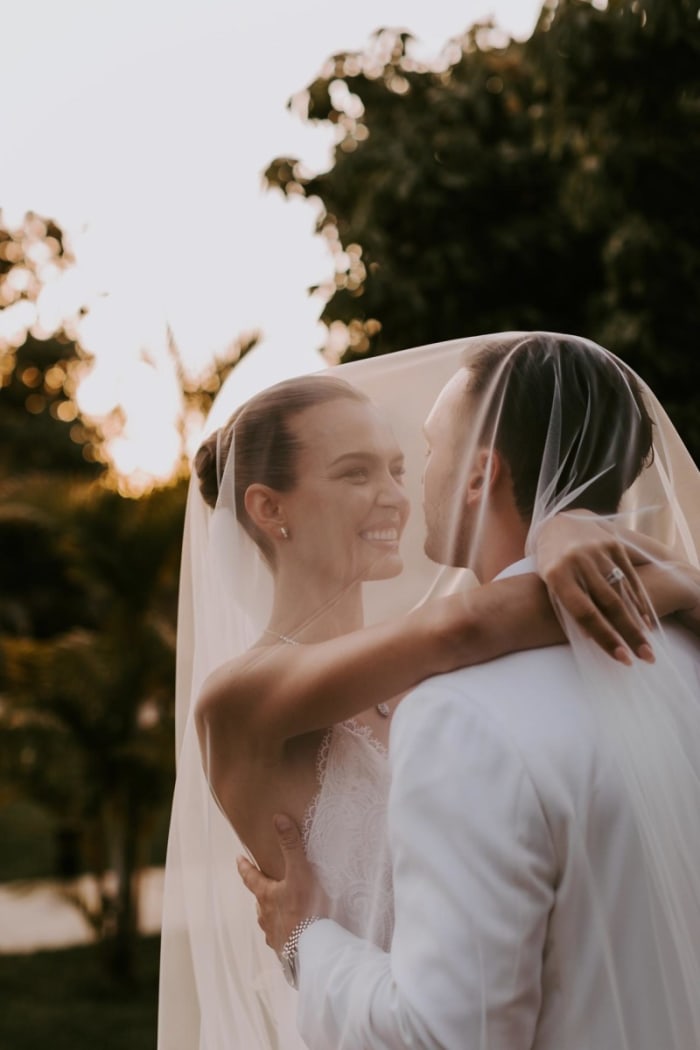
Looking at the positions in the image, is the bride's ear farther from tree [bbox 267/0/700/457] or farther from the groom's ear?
tree [bbox 267/0/700/457]

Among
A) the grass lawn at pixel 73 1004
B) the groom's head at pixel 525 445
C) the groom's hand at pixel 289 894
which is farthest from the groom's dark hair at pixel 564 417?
the grass lawn at pixel 73 1004

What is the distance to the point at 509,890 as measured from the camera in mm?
1361

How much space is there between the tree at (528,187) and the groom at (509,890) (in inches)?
99.6

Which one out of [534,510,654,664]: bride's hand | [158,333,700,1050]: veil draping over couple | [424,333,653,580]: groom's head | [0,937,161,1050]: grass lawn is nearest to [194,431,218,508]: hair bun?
[158,333,700,1050]: veil draping over couple

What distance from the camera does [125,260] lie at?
9820mm

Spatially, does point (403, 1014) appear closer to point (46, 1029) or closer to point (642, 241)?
point (642, 241)

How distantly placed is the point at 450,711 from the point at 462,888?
20 cm

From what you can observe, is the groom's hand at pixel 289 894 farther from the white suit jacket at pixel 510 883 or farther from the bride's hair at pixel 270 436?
the bride's hair at pixel 270 436

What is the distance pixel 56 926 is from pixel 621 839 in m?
10.9

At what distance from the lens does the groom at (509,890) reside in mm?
1365

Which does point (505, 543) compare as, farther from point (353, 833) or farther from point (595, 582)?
point (353, 833)

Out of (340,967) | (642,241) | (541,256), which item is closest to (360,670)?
(340,967)

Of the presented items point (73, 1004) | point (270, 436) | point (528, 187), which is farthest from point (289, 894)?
point (73, 1004)

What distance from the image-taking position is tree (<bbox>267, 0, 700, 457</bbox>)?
4.05 m
